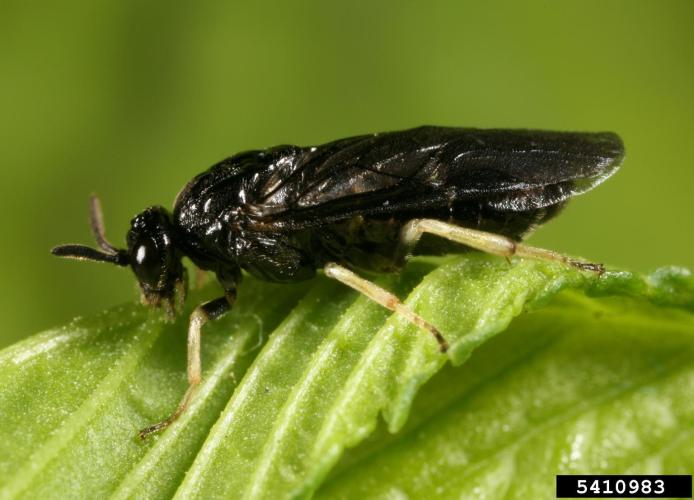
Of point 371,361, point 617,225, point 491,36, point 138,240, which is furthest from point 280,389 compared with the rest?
point 491,36

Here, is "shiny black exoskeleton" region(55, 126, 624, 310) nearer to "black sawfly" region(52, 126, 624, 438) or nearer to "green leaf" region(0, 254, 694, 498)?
"black sawfly" region(52, 126, 624, 438)

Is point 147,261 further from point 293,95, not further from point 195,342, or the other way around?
point 293,95

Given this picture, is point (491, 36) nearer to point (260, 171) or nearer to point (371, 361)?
point (260, 171)

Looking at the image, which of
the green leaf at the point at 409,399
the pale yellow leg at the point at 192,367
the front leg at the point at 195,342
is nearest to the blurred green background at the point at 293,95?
the front leg at the point at 195,342

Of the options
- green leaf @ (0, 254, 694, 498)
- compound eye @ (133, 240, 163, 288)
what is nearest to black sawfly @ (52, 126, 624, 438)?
compound eye @ (133, 240, 163, 288)

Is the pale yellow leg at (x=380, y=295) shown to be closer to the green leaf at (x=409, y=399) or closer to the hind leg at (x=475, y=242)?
the green leaf at (x=409, y=399)

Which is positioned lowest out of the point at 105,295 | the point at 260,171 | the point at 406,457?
the point at 105,295
